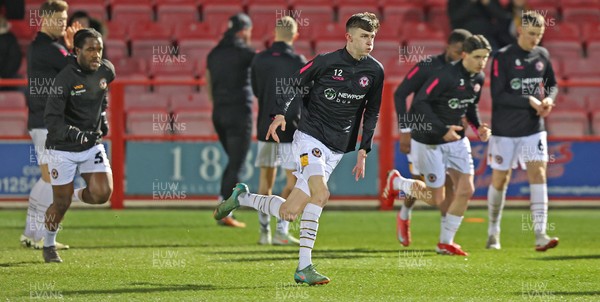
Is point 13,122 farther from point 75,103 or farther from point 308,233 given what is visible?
point 308,233

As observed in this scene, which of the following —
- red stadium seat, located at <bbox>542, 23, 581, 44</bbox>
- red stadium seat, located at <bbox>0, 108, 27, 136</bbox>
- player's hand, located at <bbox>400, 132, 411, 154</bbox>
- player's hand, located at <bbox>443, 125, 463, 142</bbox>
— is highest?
red stadium seat, located at <bbox>542, 23, 581, 44</bbox>

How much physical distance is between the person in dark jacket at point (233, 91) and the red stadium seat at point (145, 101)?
4319 millimetres

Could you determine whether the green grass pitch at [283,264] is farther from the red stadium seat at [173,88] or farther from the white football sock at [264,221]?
the red stadium seat at [173,88]

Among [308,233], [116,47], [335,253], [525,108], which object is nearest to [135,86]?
[116,47]

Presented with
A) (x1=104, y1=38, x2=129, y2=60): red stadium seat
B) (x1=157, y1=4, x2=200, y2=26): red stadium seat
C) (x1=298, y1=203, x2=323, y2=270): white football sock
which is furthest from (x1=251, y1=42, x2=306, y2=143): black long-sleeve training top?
(x1=157, y1=4, x2=200, y2=26): red stadium seat

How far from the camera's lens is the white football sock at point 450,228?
436 inches

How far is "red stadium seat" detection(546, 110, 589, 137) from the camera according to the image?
18.0 meters

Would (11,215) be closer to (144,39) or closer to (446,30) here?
(144,39)

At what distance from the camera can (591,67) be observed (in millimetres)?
19719

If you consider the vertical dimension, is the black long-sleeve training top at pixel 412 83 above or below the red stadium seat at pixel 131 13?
below

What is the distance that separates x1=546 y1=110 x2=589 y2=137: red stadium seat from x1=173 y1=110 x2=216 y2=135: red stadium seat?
17.4ft

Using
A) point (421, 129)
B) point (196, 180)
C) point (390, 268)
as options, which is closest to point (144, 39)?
point (196, 180)

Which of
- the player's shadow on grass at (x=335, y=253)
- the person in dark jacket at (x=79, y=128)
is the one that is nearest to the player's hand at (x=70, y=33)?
the person in dark jacket at (x=79, y=128)

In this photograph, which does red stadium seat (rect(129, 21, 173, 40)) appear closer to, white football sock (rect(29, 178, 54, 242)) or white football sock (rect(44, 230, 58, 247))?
white football sock (rect(29, 178, 54, 242))
